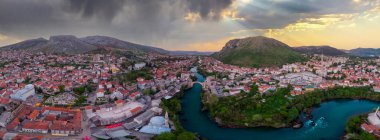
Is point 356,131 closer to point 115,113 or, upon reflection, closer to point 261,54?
point 115,113

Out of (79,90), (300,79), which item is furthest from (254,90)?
(79,90)

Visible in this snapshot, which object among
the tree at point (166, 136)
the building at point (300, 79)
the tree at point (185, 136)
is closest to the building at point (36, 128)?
the tree at point (166, 136)

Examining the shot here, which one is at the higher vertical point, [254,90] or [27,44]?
[27,44]

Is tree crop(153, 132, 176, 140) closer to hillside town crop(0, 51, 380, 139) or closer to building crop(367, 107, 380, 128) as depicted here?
hillside town crop(0, 51, 380, 139)

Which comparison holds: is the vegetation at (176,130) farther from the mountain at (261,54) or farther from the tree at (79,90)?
the mountain at (261,54)

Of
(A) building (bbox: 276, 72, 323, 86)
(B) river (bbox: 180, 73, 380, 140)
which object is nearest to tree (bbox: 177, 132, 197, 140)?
(B) river (bbox: 180, 73, 380, 140)

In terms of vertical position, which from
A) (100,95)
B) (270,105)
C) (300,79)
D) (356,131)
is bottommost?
(356,131)
